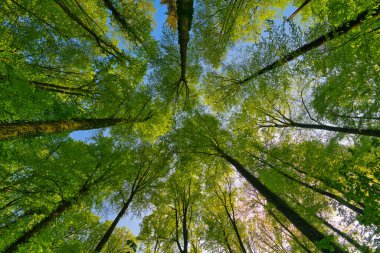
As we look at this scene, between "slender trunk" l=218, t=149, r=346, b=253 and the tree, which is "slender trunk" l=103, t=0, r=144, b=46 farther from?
"slender trunk" l=218, t=149, r=346, b=253

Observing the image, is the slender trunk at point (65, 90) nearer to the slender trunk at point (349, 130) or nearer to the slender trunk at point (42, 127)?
the slender trunk at point (42, 127)

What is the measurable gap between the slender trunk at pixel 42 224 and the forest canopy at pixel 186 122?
0.05m

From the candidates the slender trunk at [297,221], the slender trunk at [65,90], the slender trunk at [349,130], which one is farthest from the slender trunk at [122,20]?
the slender trunk at [349,130]

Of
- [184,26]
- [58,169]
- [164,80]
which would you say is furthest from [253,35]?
[58,169]

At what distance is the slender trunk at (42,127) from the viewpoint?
4.50 metres

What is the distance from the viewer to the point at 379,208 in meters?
3.38

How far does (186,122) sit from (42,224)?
7732 mm

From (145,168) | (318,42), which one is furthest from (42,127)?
(318,42)

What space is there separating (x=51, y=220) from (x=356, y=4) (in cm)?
1115

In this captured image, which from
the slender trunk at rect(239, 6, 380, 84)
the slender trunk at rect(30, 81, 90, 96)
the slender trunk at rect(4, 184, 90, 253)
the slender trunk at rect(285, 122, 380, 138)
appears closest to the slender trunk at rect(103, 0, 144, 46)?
the slender trunk at rect(30, 81, 90, 96)

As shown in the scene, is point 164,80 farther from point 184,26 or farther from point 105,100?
point 184,26

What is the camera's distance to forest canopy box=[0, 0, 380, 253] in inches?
212

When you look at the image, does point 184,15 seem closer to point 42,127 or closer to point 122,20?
point 122,20

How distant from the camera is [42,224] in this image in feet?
23.5
